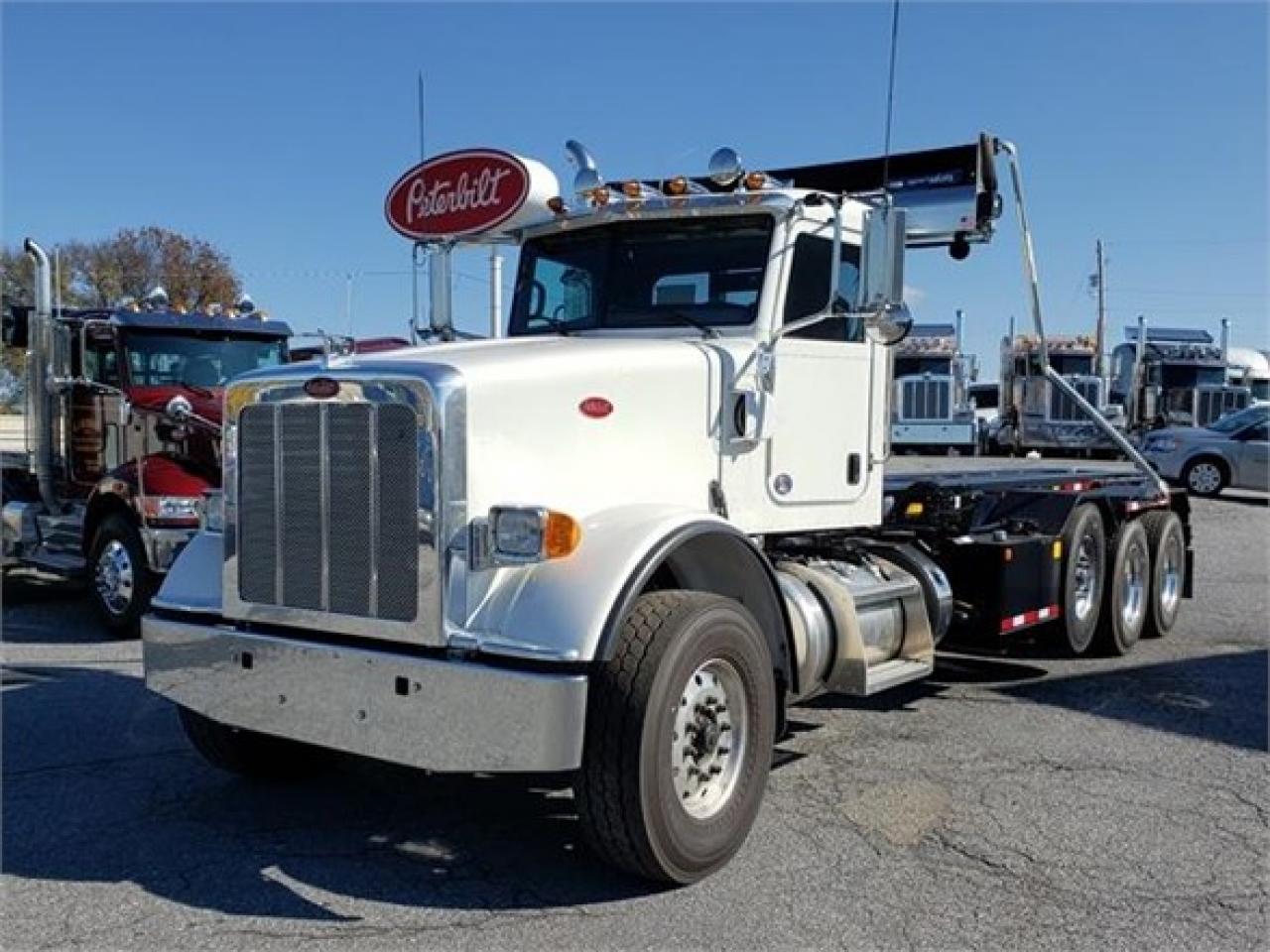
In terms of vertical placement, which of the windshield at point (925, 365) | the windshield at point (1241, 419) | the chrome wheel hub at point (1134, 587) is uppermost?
the windshield at point (925, 365)

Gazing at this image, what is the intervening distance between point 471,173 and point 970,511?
3606 millimetres

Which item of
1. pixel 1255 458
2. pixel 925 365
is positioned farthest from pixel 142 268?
pixel 1255 458

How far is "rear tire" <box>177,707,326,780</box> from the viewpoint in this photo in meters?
5.05

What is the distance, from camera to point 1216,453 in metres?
21.0

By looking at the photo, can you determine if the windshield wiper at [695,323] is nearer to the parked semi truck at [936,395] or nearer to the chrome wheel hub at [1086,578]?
the chrome wheel hub at [1086,578]

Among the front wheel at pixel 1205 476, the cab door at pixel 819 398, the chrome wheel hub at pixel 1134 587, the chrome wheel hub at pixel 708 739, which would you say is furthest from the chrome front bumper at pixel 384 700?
the front wheel at pixel 1205 476

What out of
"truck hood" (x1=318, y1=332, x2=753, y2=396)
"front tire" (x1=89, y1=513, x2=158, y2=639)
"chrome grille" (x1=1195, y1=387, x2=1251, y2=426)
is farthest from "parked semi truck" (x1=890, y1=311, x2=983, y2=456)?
"truck hood" (x1=318, y1=332, x2=753, y2=396)

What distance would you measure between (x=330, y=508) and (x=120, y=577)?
5419mm

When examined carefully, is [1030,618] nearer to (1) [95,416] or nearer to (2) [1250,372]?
(1) [95,416]

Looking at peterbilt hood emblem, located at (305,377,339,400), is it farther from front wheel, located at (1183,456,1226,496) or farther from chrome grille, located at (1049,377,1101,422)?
chrome grille, located at (1049,377,1101,422)

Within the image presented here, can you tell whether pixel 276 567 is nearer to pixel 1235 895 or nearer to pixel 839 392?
pixel 839 392

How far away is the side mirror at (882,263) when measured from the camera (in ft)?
16.5

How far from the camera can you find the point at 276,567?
4367 millimetres

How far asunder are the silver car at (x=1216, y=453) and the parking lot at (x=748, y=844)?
15500 mm
